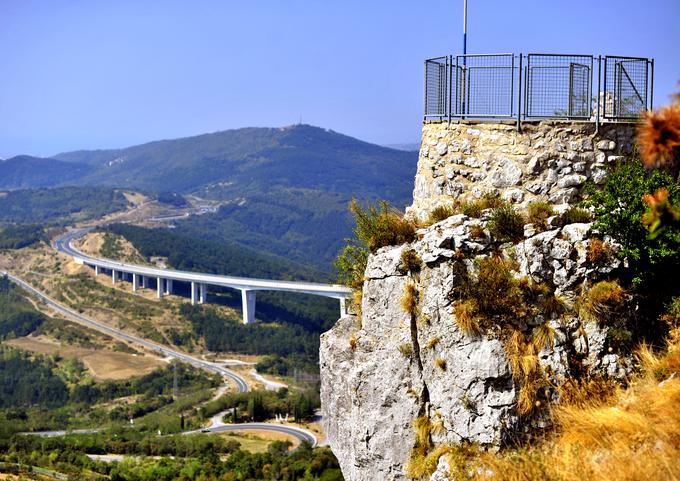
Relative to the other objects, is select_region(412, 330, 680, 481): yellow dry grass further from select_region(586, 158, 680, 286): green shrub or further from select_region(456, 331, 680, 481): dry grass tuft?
select_region(586, 158, 680, 286): green shrub

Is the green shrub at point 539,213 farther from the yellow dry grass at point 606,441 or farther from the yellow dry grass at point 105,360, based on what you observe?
the yellow dry grass at point 105,360

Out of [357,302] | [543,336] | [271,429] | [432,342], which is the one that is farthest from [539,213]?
[271,429]

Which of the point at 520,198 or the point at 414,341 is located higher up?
the point at 520,198

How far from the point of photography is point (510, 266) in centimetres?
1170

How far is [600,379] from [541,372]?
34.5 inches

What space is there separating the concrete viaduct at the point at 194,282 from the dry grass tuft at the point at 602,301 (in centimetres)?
7893

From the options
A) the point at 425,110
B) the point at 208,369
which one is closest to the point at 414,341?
the point at 425,110

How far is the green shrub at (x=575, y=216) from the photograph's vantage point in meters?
12.1

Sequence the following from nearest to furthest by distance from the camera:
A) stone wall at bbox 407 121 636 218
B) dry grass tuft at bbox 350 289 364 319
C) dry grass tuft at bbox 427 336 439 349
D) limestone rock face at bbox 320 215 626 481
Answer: limestone rock face at bbox 320 215 626 481, dry grass tuft at bbox 427 336 439 349, stone wall at bbox 407 121 636 218, dry grass tuft at bbox 350 289 364 319

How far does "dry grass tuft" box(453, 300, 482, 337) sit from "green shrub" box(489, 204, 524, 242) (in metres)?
1.23

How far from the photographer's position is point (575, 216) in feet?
39.7

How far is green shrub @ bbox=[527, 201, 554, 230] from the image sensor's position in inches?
474

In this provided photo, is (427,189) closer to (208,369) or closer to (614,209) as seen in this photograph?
(614,209)

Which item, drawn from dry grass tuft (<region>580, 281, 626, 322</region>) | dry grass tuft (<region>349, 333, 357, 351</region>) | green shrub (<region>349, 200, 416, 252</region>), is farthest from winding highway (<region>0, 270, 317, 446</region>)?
dry grass tuft (<region>580, 281, 626, 322</region>)
